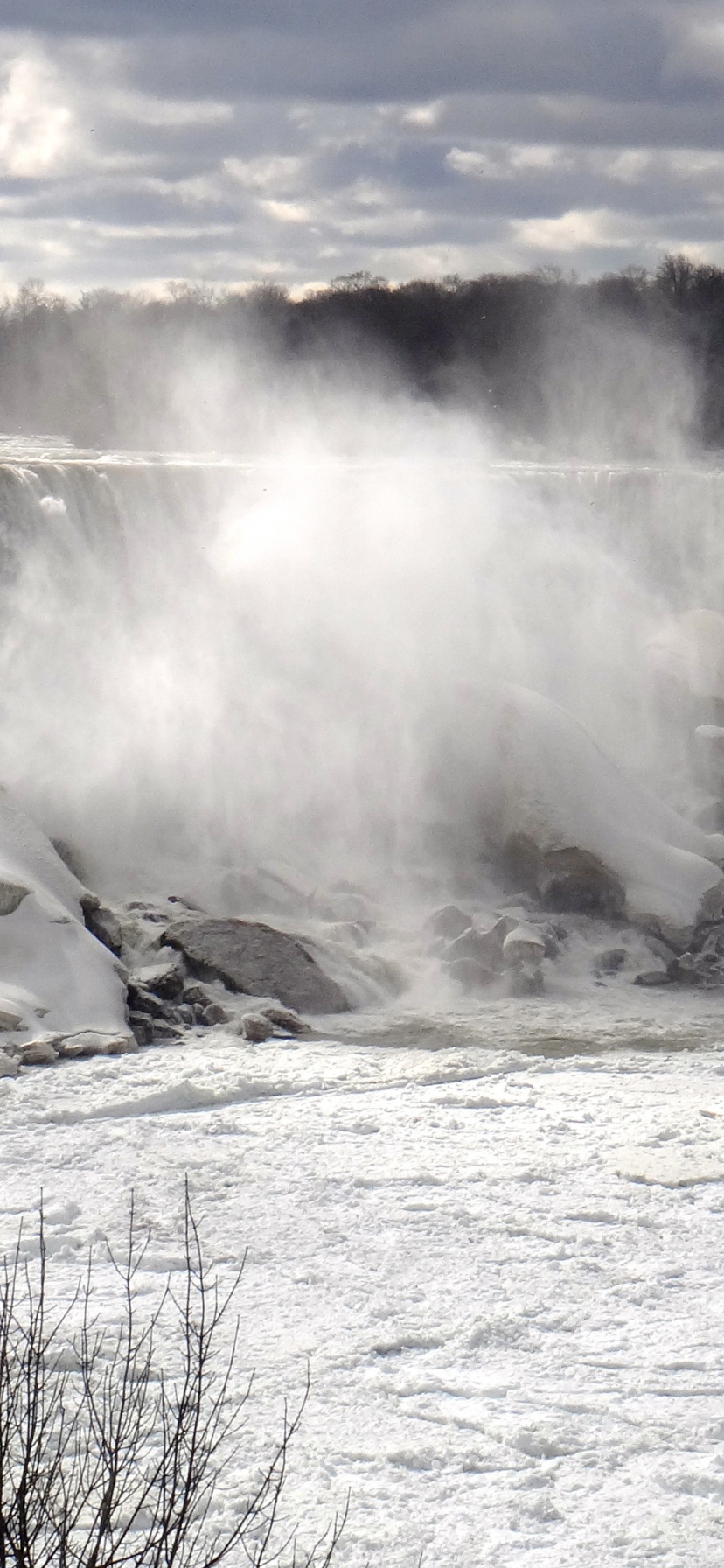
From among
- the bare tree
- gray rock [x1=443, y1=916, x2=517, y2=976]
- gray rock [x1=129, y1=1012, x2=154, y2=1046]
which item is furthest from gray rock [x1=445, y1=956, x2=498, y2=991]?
the bare tree

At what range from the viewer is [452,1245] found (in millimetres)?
6551

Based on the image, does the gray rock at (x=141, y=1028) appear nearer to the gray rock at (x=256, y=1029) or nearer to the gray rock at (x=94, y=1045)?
Result: the gray rock at (x=94, y=1045)

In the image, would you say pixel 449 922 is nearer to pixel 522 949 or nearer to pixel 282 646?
pixel 522 949

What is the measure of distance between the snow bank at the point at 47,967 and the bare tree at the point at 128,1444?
9.29 feet

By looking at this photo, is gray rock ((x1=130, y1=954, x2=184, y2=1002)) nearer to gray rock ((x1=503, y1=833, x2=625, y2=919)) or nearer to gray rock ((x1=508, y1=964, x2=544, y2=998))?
gray rock ((x1=508, y1=964, x2=544, y2=998))

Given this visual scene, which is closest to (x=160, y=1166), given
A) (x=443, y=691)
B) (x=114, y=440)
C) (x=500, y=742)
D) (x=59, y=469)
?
(x=500, y=742)

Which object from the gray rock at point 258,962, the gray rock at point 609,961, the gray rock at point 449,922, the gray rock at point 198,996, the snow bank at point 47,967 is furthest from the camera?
the gray rock at point 449,922

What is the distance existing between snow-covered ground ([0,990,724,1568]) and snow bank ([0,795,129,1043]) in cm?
54

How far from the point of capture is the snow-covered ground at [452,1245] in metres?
4.76

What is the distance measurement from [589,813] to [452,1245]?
6.77m

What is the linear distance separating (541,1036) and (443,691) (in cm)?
570

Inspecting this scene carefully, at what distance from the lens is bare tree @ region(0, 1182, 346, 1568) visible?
306 centimetres

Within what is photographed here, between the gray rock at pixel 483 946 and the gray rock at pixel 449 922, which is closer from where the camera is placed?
the gray rock at pixel 483 946

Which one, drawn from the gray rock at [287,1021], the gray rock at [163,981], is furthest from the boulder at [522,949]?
the gray rock at [163,981]
